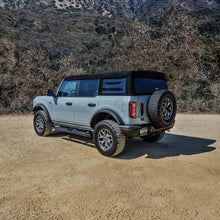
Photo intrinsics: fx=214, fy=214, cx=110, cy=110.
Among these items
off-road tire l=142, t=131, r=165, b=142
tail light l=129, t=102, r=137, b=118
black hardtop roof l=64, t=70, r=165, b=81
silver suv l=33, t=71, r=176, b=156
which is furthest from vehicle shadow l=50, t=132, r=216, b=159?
black hardtop roof l=64, t=70, r=165, b=81

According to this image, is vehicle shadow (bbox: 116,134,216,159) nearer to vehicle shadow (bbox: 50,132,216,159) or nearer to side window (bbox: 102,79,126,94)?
vehicle shadow (bbox: 50,132,216,159)

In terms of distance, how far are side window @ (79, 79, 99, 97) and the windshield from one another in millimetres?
992

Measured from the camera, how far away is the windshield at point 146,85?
4430mm

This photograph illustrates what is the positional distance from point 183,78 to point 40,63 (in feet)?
29.6

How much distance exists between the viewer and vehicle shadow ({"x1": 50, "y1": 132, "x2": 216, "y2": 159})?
4766mm

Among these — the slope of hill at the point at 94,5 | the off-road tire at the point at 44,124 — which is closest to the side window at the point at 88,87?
the off-road tire at the point at 44,124

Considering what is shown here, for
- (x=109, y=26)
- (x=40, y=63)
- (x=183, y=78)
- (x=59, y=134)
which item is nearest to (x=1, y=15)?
(x=109, y=26)

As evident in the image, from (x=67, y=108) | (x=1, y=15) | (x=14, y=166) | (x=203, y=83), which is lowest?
(x=14, y=166)

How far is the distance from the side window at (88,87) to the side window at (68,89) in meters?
0.29

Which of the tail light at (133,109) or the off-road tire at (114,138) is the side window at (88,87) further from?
the tail light at (133,109)

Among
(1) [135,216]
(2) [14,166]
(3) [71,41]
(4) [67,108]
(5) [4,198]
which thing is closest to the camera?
(1) [135,216]

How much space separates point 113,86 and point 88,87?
31.7 inches

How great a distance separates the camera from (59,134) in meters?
6.88

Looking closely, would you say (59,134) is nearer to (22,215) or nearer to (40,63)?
(22,215)
